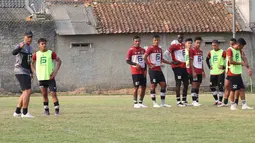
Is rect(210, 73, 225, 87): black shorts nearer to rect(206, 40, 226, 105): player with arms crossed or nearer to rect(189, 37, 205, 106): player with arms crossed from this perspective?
rect(206, 40, 226, 105): player with arms crossed

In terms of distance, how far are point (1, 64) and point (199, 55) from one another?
17.4 m

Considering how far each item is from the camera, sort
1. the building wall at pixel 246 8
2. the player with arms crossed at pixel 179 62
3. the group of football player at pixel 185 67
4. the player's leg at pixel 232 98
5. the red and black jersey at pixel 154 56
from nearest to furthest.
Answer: the player's leg at pixel 232 98 < the group of football player at pixel 185 67 < the red and black jersey at pixel 154 56 < the player with arms crossed at pixel 179 62 < the building wall at pixel 246 8

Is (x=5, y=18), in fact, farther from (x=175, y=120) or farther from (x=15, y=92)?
(x=175, y=120)

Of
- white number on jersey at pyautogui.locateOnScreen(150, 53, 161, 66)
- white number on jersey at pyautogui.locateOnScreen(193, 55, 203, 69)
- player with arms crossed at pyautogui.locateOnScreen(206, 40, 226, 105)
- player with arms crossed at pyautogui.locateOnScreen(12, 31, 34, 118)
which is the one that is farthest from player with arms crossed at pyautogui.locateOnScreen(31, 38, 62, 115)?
A: player with arms crossed at pyautogui.locateOnScreen(206, 40, 226, 105)

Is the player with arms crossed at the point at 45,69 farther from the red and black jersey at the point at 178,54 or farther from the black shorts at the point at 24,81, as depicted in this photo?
the red and black jersey at the point at 178,54

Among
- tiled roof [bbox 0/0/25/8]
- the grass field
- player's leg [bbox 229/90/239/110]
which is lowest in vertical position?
the grass field

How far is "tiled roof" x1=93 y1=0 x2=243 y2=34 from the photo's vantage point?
3891 centimetres

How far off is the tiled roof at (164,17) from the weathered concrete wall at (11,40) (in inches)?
113

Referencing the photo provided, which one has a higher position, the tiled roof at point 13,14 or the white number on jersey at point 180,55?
the tiled roof at point 13,14

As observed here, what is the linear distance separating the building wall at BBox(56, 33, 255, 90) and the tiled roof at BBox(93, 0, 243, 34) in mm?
497

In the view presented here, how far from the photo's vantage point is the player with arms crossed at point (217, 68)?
22.3m

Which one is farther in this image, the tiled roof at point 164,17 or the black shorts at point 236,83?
the tiled roof at point 164,17

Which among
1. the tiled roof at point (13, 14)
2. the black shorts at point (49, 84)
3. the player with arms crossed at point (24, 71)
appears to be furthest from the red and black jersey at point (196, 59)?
the tiled roof at point (13, 14)

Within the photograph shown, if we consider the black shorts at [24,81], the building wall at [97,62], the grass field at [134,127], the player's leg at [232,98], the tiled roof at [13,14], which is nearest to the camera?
the grass field at [134,127]
